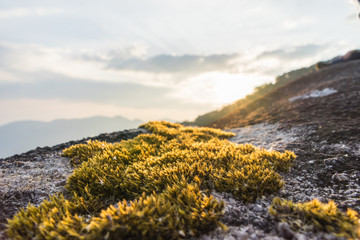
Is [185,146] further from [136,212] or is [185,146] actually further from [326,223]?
[326,223]

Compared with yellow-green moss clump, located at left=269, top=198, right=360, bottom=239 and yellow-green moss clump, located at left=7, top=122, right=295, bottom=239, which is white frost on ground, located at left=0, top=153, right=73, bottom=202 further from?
yellow-green moss clump, located at left=269, top=198, right=360, bottom=239

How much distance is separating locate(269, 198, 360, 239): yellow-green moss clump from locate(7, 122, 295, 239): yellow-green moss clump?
2.37 feet

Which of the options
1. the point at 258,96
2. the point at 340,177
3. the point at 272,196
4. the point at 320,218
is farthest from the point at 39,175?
the point at 258,96

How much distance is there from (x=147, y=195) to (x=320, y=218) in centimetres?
286

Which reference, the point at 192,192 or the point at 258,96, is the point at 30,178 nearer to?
the point at 192,192

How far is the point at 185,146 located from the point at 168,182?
115 inches

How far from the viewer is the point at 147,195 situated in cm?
370

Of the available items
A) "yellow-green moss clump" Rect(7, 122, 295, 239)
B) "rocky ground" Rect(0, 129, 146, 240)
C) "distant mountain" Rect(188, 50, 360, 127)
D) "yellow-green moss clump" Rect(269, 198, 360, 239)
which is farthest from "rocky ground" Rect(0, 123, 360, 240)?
"distant mountain" Rect(188, 50, 360, 127)

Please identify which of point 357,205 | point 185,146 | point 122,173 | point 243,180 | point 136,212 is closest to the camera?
point 136,212

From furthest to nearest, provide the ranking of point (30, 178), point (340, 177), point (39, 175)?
point (39, 175), point (30, 178), point (340, 177)

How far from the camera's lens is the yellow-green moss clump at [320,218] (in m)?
2.51

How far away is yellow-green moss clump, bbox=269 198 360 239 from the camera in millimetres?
2508

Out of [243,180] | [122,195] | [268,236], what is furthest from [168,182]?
[268,236]

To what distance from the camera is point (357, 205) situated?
3.37 m
